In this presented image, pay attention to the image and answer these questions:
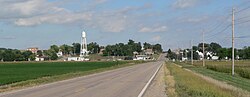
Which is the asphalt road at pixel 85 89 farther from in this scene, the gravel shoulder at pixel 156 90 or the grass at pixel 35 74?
the grass at pixel 35 74

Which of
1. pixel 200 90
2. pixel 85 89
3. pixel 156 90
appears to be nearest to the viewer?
pixel 200 90

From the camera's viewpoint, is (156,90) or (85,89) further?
(85,89)

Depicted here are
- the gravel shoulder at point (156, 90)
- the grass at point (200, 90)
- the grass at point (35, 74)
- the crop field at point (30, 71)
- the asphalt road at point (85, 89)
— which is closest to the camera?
the grass at point (200, 90)

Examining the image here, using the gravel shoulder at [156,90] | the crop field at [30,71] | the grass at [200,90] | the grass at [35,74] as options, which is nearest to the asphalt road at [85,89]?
the gravel shoulder at [156,90]

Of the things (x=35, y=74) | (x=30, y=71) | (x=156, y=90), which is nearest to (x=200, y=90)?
(x=156, y=90)

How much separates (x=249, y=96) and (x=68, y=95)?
8.38 meters

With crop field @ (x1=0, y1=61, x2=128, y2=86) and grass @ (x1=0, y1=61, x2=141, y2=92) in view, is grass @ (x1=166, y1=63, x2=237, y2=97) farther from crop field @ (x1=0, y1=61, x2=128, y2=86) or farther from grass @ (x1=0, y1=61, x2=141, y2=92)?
crop field @ (x1=0, y1=61, x2=128, y2=86)

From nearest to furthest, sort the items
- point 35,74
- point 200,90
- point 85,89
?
point 200,90 → point 85,89 → point 35,74

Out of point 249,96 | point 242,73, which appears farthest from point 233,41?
point 249,96

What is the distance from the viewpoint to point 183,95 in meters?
21.0

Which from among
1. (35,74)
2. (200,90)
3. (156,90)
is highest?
(200,90)

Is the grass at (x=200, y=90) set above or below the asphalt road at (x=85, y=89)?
above

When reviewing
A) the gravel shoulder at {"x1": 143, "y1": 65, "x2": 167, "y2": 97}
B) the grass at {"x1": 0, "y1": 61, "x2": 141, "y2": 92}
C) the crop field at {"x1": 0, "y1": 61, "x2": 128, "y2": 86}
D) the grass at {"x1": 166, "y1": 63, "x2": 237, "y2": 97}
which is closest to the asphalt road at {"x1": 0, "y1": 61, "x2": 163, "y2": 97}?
the gravel shoulder at {"x1": 143, "y1": 65, "x2": 167, "y2": 97}

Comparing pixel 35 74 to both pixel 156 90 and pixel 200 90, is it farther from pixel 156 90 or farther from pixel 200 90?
pixel 200 90
